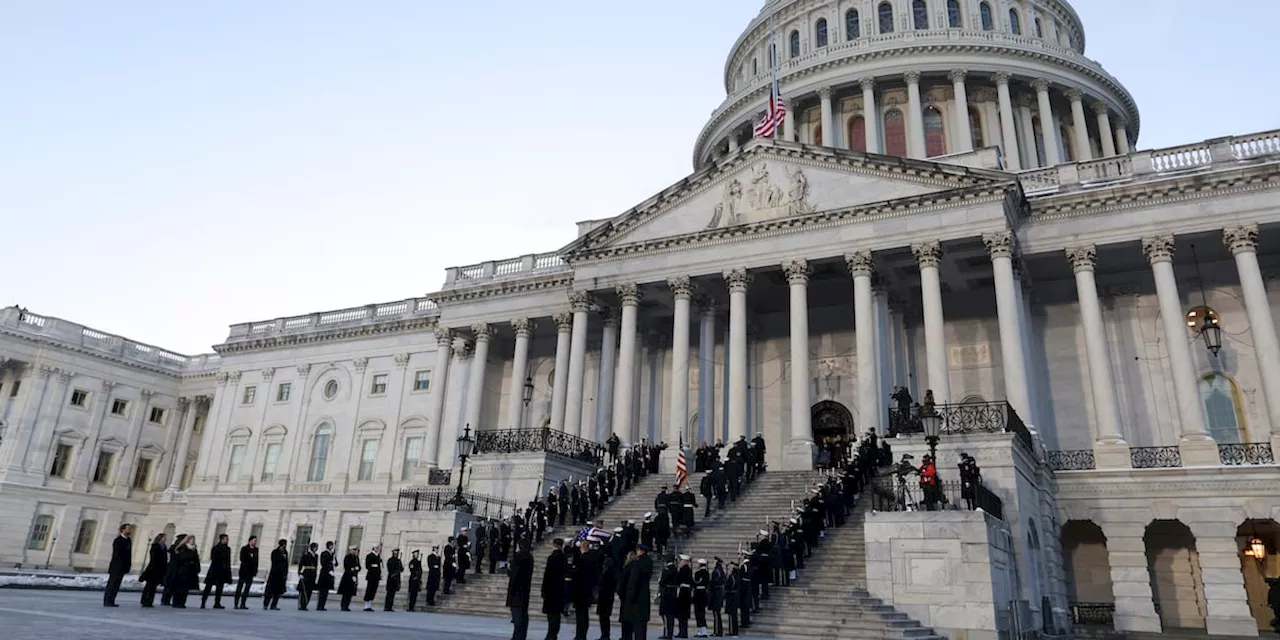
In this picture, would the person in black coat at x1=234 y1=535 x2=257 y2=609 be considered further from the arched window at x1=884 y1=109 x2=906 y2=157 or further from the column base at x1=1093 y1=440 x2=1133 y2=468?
the arched window at x1=884 y1=109 x2=906 y2=157

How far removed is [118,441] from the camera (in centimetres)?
5469

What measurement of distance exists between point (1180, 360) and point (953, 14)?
30.6 m

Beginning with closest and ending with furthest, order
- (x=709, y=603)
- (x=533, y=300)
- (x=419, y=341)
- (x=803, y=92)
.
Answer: (x=709, y=603), (x=533, y=300), (x=419, y=341), (x=803, y=92)

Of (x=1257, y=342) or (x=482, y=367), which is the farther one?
(x=482, y=367)

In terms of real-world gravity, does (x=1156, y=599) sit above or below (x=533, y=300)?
below

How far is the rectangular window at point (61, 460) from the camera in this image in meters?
51.2

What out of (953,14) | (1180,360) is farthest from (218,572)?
(953,14)

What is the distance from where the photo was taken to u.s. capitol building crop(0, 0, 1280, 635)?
26781mm

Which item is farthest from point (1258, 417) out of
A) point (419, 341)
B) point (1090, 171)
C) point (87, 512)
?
point (87, 512)

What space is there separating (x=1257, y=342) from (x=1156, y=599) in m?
8.63

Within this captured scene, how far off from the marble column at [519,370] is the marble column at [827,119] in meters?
20.5

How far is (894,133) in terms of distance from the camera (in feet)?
158

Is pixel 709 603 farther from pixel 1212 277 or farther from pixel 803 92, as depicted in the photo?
pixel 803 92

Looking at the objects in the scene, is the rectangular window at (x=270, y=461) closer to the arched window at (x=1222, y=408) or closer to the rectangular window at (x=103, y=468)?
the rectangular window at (x=103, y=468)
